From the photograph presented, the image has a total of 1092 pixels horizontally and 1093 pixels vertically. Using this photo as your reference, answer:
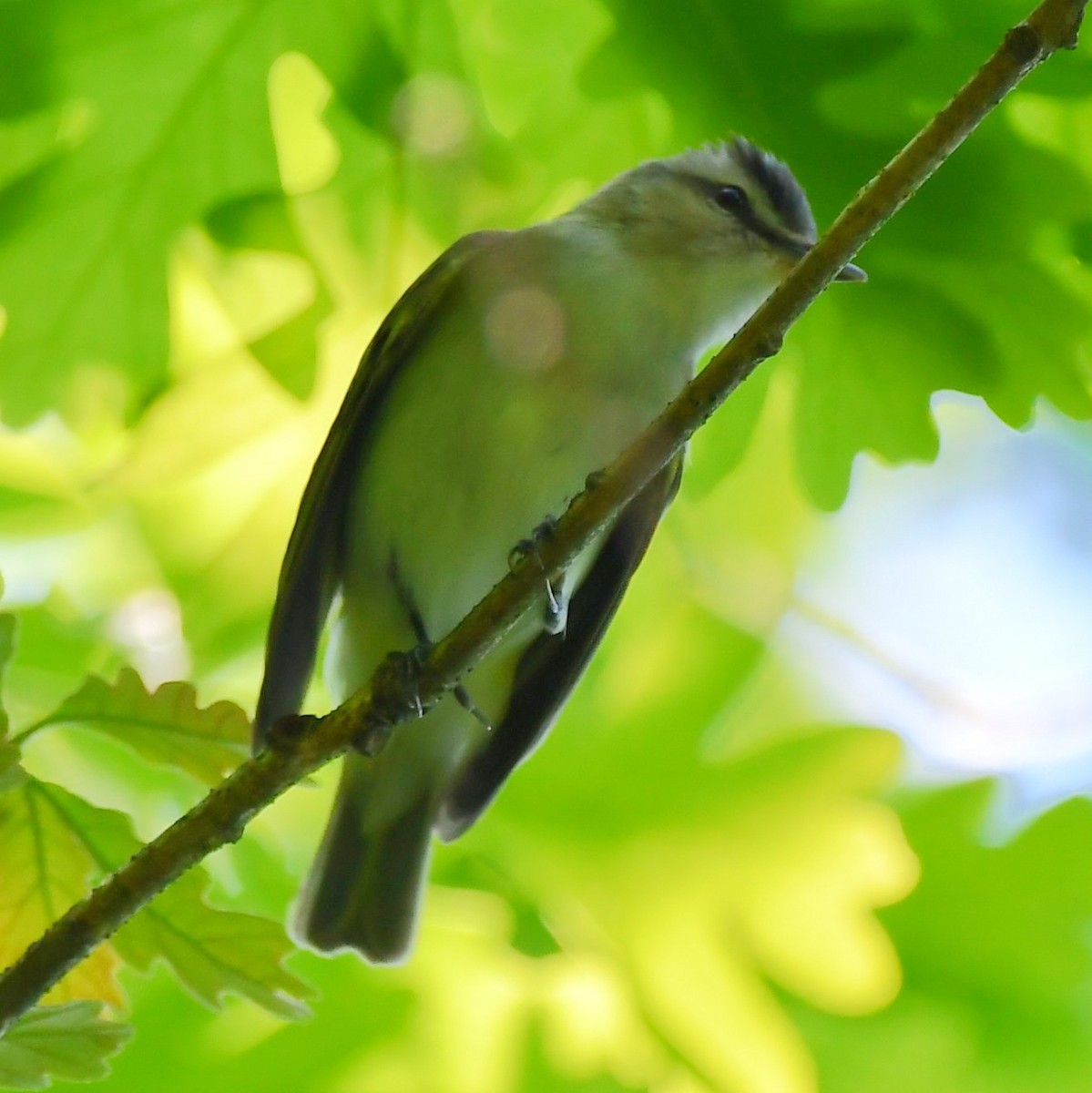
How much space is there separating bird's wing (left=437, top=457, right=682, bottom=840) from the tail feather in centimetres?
8

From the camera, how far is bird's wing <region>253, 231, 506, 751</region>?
1.96 metres

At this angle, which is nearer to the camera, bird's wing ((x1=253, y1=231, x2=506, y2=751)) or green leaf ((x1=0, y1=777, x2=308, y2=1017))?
green leaf ((x1=0, y1=777, x2=308, y2=1017))

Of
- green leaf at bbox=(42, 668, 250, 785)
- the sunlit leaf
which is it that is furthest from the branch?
the sunlit leaf

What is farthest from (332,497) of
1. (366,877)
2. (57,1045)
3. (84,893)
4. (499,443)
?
(57,1045)

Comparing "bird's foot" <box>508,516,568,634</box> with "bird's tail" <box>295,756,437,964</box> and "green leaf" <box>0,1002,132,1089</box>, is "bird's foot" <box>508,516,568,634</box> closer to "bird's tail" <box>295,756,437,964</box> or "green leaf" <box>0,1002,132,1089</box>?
"bird's tail" <box>295,756,437,964</box>

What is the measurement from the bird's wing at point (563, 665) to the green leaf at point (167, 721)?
3.10 ft

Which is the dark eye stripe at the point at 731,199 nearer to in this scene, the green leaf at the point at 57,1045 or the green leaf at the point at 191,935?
the green leaf at the point at 191,935

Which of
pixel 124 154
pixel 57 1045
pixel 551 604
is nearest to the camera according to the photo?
pixel 57 1045

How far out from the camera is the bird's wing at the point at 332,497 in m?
1.96

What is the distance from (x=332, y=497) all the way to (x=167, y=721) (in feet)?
2.75

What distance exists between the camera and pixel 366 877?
2387 millimetres

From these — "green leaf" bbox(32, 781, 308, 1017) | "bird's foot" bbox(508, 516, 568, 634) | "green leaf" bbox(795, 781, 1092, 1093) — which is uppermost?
"green leaf" bbox(32, 781, 308, 1017)

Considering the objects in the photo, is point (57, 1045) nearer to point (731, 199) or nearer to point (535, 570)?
point (535, 570)

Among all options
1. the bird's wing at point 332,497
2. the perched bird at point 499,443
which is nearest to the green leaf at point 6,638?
the bird's wing at point 332,497
